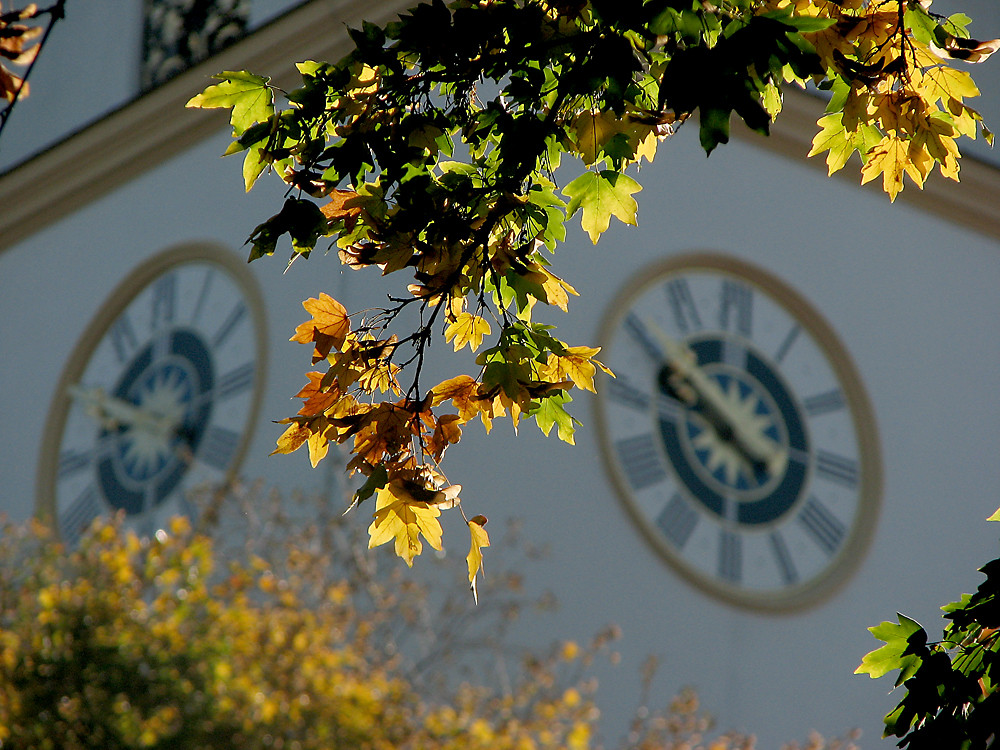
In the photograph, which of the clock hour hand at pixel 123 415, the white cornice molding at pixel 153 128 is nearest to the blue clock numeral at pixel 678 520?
the clock hour hand at pixel 123 415

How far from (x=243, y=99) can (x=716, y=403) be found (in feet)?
13.3

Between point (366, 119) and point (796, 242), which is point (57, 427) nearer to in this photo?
point (796, 242)

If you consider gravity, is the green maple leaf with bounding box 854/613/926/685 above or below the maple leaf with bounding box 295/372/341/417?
below

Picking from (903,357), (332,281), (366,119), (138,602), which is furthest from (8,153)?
(366,119)

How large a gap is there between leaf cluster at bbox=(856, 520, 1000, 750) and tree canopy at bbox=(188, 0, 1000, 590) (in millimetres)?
536

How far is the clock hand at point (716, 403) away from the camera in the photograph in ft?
18.4

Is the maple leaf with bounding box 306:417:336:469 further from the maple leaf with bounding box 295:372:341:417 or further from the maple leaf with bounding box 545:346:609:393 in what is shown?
the maple leaf with bounding box 545:346:609:393

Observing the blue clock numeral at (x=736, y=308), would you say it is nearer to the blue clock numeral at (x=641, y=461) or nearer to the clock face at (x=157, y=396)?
the blue clock numeral at (x=641, y=461)

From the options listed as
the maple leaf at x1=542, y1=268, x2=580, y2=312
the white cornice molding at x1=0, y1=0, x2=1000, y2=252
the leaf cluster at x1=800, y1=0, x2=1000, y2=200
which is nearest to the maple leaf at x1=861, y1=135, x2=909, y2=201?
the leaf cluster at x1=800, y1=0, x2=1000, y2=200

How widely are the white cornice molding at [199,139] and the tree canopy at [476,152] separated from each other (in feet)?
13.3

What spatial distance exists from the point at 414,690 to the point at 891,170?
3.26 meters

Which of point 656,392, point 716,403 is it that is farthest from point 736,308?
point 656,392

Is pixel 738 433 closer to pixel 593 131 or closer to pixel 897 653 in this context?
pixel 897 653

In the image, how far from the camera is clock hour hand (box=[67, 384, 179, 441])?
595 cm
